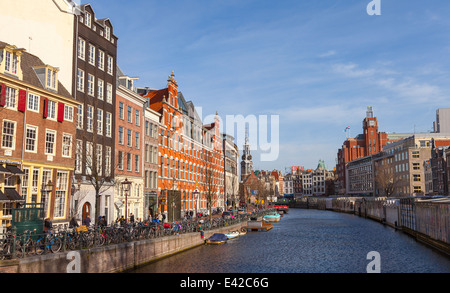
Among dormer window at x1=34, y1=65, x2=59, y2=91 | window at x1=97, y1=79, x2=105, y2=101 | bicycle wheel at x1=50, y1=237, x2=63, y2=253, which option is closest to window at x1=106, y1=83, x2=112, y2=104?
window at x1=97, y1=79, x2=105, y2=101

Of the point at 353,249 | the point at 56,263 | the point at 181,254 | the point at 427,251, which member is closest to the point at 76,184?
the point at 181,254

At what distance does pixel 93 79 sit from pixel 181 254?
69.5ft

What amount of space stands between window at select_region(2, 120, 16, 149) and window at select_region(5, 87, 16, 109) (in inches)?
50.6

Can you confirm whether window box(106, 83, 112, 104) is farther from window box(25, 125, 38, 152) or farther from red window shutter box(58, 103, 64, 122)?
window box(25, 125, 38, 152)

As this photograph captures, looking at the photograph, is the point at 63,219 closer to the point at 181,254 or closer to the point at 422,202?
the point at 181,254

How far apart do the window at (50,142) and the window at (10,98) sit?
422cm

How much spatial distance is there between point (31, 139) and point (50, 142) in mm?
2158

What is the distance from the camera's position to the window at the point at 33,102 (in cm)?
3344

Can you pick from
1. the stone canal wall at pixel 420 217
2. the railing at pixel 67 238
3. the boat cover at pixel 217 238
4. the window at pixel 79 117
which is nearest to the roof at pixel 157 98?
the window at pixel 79 117

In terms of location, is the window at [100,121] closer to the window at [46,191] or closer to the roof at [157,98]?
the window at [46,191]

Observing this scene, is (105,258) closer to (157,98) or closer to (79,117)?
(79,117)

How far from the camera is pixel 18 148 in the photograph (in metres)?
32.1

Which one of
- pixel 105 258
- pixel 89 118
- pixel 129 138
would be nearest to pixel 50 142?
pixel 89 118

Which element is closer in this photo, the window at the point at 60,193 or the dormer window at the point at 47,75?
the dormer window at the point at 47,75
